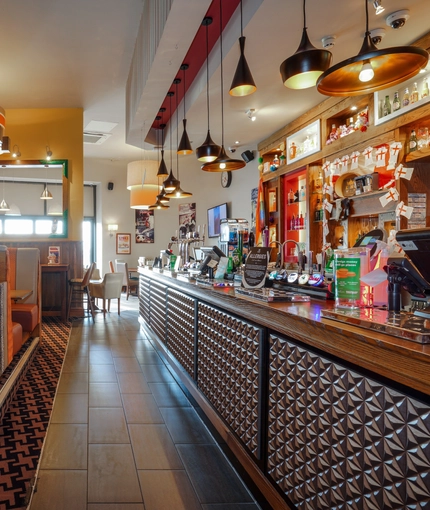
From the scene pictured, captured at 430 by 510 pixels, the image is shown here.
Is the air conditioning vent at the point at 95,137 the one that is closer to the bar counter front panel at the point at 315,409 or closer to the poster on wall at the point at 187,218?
the poster on wall at the point at 187,218

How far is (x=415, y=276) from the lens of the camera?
153cm

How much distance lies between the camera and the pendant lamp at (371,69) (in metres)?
1.98

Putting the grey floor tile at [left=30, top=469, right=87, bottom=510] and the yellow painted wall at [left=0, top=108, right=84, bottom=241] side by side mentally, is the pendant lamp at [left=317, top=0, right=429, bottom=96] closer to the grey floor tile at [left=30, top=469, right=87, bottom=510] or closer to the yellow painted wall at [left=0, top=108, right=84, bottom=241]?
the grey floor tile at [left=30, top=469, right=87, bottom=510]

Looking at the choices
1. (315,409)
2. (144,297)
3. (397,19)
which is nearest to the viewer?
(315,409)

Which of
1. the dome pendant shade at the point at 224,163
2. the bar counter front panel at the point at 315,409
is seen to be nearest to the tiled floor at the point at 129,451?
the bar counter front panel at the point at 315,409

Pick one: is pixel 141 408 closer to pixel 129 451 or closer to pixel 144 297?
pixel 129 451

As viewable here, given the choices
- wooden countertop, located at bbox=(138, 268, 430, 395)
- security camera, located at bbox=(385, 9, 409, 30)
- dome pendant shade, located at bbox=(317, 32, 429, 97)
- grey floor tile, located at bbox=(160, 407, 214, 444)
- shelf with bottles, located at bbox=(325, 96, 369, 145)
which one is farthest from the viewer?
shelf with bottles, located at bbox=(325, 96, 369, 145)

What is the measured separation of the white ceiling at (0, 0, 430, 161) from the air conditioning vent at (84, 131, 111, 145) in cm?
167

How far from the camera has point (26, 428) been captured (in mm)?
3062

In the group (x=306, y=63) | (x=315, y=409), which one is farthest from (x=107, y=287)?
(x=315, y=409)

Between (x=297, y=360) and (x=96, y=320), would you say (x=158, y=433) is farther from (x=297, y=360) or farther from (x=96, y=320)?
(x=96, y=320)

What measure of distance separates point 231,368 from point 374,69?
71.1 inches

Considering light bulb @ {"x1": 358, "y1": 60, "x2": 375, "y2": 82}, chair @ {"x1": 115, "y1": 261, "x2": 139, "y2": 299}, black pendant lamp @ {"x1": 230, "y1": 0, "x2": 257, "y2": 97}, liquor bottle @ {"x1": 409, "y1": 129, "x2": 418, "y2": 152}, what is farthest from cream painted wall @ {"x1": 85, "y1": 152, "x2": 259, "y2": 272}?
light bulb @ {"x1": 358, "y1": 60, "x2": 375, "y2": 82}

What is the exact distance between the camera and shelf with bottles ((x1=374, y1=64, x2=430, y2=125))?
14.1 feet
